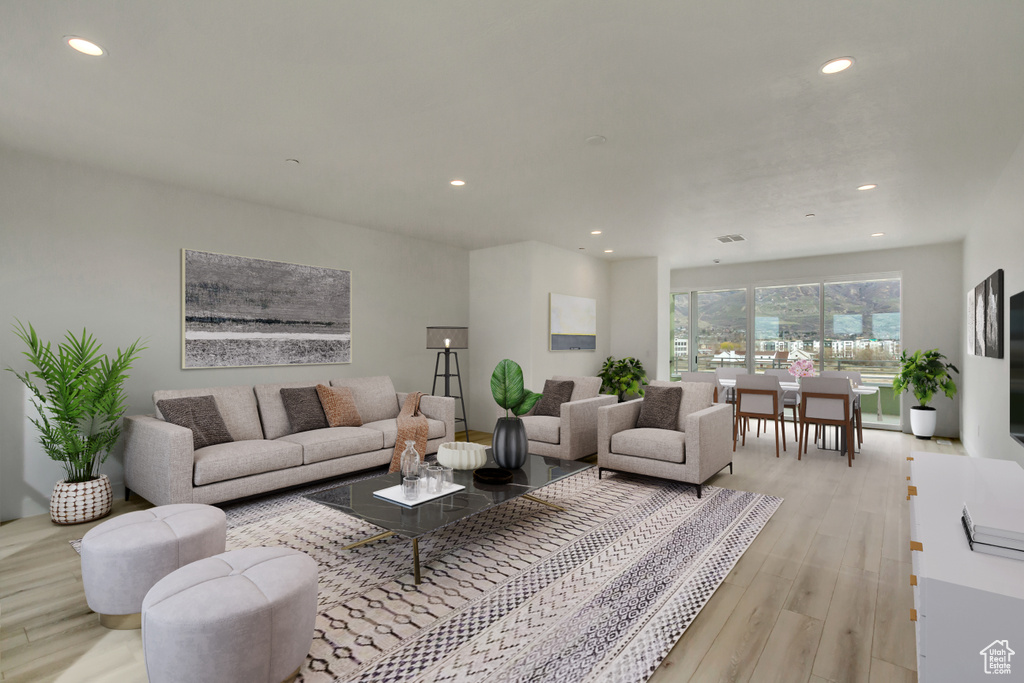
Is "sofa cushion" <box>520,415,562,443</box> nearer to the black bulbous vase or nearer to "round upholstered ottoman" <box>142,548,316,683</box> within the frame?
the black bulbous vase

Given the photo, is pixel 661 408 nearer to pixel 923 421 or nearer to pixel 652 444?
pixel 652 444

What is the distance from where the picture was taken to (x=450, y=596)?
2.37 metres

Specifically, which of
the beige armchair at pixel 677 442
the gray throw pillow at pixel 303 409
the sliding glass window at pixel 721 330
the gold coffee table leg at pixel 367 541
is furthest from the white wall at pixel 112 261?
the sliding glass window at pixel 721 330

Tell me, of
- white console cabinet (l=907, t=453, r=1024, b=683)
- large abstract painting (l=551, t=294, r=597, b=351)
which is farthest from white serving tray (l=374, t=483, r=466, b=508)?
large abstract painting (l=551, t=294, r=597, b=351)

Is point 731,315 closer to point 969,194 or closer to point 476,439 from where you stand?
point 969,194

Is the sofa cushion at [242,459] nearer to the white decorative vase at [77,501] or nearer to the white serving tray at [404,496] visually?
the white decorative vase at [77,501]

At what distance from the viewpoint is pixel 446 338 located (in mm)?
5824


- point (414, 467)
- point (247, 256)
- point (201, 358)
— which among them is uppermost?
point (247, 256)

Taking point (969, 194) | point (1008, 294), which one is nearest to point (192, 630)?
point (1008, 294)

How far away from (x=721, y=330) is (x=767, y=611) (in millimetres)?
6739

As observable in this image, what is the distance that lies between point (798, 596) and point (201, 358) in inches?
181

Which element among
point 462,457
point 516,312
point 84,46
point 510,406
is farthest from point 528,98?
point 516,312

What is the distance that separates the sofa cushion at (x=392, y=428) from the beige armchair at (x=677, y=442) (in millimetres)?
1595

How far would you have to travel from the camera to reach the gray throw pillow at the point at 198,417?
3607 millimetres
